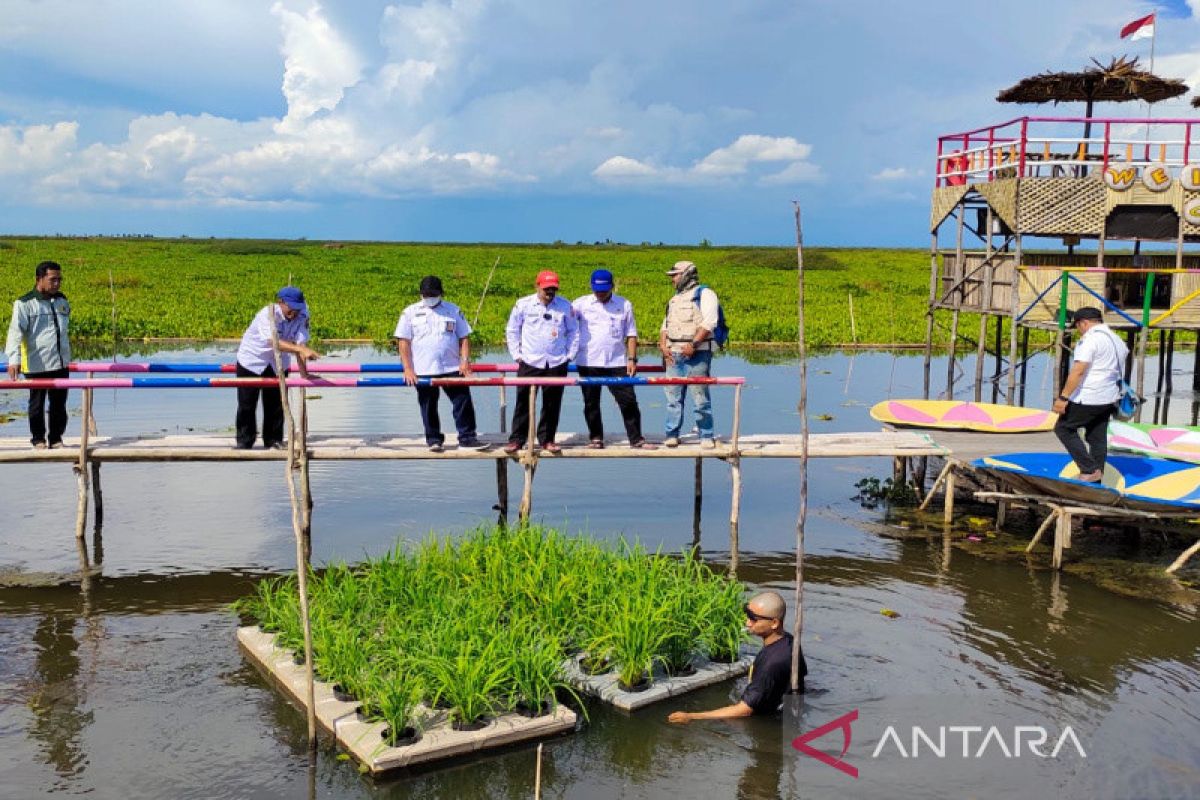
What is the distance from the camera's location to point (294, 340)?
403 inches

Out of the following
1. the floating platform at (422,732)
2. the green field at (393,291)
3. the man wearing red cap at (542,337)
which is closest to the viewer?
the floating platform at (422,732)

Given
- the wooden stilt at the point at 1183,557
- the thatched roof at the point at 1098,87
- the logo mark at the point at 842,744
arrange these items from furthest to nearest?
the thatched roof at the point at 1098,87 < the wooden stilt at the point at 1183,557 < the logo mark at the point at 842,744

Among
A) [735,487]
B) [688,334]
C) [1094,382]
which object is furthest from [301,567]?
[1094,382]

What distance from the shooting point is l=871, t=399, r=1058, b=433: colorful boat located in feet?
43.6

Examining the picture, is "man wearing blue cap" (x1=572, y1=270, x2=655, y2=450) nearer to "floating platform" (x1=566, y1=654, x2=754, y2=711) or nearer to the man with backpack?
the man with backpack

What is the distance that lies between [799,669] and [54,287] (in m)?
7.69

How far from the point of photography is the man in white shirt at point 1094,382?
9.88 metres

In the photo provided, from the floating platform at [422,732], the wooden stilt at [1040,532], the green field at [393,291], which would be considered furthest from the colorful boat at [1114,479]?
the green field at [393,291]

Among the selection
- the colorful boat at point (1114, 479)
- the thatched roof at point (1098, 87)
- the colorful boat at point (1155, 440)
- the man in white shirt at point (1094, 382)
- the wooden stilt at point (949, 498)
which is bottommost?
the wooden stilt at point (949, 498)

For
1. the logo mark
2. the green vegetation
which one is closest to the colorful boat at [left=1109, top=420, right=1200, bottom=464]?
the green vegetation

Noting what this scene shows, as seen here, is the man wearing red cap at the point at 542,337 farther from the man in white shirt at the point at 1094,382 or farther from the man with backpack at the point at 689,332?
the man in white shirt at the point at 1094,382

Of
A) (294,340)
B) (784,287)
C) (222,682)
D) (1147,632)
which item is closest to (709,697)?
(222,682)

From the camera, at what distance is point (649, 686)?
7.17 metres

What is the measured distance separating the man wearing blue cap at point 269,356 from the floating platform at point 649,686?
168 inches
